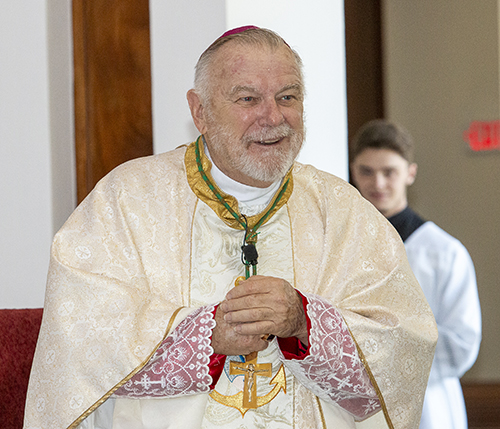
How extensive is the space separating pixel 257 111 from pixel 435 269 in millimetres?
1814

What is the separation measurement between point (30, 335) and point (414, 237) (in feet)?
6.83

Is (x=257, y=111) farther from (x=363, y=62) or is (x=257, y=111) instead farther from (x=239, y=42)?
(x=363, y=62)

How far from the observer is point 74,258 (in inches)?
81.2

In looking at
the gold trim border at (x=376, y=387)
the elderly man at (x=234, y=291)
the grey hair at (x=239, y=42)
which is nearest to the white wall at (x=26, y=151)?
the elderly man at (x=234, y=291)

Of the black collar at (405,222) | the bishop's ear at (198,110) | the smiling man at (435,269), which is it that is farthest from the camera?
the black collar at (405,222)

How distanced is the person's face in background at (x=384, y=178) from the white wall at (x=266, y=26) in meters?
0.18

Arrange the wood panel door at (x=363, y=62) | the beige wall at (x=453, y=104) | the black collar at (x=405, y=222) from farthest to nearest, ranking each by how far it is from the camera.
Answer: the beige wall at (x=453, y=104)
the wood panel door at (x=363, y=62)
the black collar at (x=405, y=222)

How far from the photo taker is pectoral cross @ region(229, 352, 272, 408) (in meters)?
2.04

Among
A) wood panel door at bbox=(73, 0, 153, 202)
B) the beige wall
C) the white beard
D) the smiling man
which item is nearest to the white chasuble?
the white beard

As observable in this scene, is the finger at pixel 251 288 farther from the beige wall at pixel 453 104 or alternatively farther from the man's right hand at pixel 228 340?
the beige wall at pixel 453 104

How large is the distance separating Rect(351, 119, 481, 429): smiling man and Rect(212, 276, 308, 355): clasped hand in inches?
70.1

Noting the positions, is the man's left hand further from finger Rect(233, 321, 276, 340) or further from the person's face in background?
the person's face in background

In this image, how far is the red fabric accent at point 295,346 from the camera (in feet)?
6.42

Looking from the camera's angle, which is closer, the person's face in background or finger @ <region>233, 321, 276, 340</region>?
finger @ <region>233, 321, 276, 340</region>
